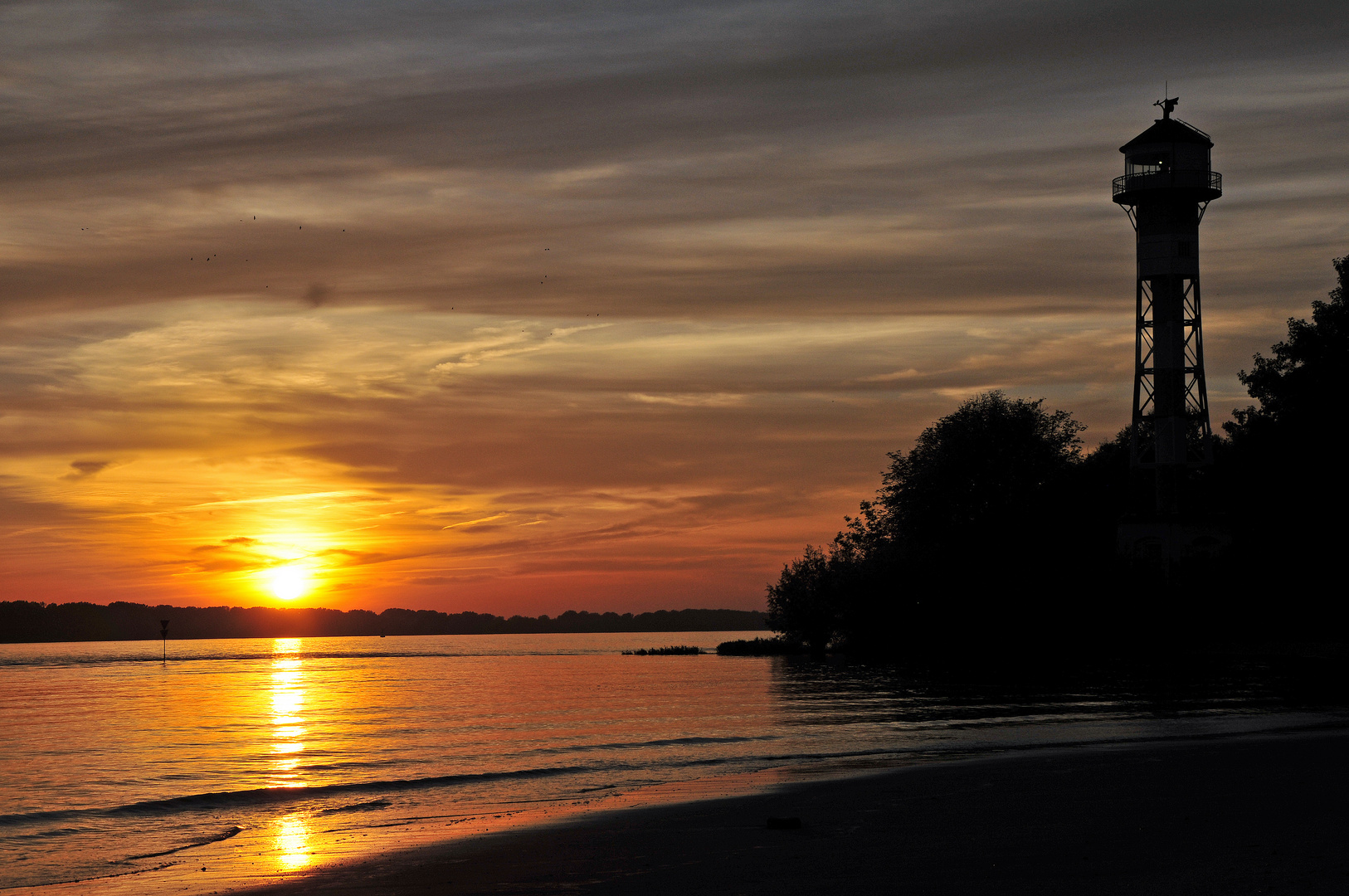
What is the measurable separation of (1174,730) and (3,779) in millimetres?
33736

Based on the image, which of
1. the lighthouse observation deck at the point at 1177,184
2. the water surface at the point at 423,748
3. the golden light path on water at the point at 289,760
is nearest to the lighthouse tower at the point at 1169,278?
the lighthouse observation deck at the point at 1177,184

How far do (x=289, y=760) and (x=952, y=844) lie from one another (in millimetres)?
24937

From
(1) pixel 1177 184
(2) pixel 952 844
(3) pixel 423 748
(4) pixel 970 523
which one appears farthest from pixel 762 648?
(2) pixel 952 844

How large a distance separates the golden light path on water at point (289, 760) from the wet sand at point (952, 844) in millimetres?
2099

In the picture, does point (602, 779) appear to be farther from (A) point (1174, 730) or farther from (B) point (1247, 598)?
(B) point (1247, 598)

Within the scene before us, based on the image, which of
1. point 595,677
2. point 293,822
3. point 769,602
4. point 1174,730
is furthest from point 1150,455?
point 293,822

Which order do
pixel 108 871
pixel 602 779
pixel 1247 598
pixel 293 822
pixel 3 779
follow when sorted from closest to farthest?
pixel 108 871
pixel 293 822
pixel 602 779
pixel 3 779
pixel 1247 598

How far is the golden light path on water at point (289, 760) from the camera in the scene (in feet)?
59.1

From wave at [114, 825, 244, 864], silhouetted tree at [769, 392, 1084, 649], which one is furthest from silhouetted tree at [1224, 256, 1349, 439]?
wave at [114, 825, 244, 864]

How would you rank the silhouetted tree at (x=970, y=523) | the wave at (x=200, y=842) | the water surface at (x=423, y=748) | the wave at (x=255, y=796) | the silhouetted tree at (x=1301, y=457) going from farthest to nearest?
the silhouetted tree at (x=970, y=523) → the silhouetted tree at (x=1301, y=457) → the wave at (x=255, y=796) → the water surface at (x=423, y=748) → the wave at (x=200, y=842)

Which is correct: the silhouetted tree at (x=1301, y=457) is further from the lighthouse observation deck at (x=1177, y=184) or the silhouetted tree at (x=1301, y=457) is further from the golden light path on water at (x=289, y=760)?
the golden light path on water at (x=289, y=760)

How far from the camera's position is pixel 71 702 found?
64.7 m

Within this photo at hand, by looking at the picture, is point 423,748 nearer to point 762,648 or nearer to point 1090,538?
point 1090,538

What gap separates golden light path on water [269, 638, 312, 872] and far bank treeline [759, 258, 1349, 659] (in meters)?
49.2
